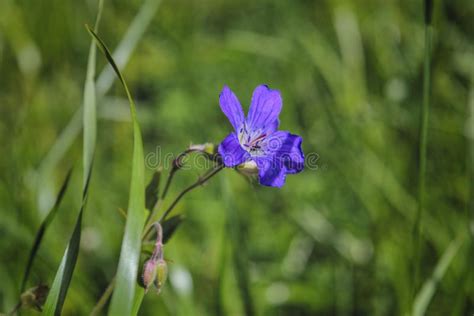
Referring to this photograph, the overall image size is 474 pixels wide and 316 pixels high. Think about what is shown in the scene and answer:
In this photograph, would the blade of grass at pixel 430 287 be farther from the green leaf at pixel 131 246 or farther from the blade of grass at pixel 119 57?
the blade of grass at pixel 119 57

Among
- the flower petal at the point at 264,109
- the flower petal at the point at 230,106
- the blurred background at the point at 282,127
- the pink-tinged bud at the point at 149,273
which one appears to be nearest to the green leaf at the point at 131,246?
the pink-tinged bud at the point at 149,273

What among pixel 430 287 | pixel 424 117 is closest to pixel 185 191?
pixel 424 117

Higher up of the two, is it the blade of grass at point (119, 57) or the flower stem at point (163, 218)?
the blade of grass at point (119, 57)

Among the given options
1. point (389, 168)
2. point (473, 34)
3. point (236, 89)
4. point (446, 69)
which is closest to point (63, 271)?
point (389, 168)

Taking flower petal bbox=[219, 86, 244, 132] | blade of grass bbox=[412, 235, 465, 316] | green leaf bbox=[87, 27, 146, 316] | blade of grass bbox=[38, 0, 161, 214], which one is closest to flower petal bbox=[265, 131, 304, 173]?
flower petal bbox=[219, 86, 244, 132]

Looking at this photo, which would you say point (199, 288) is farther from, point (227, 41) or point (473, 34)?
point (473, 34)

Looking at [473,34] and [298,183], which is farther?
[473,34]

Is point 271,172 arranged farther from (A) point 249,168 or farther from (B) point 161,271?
(B) point 161,271
